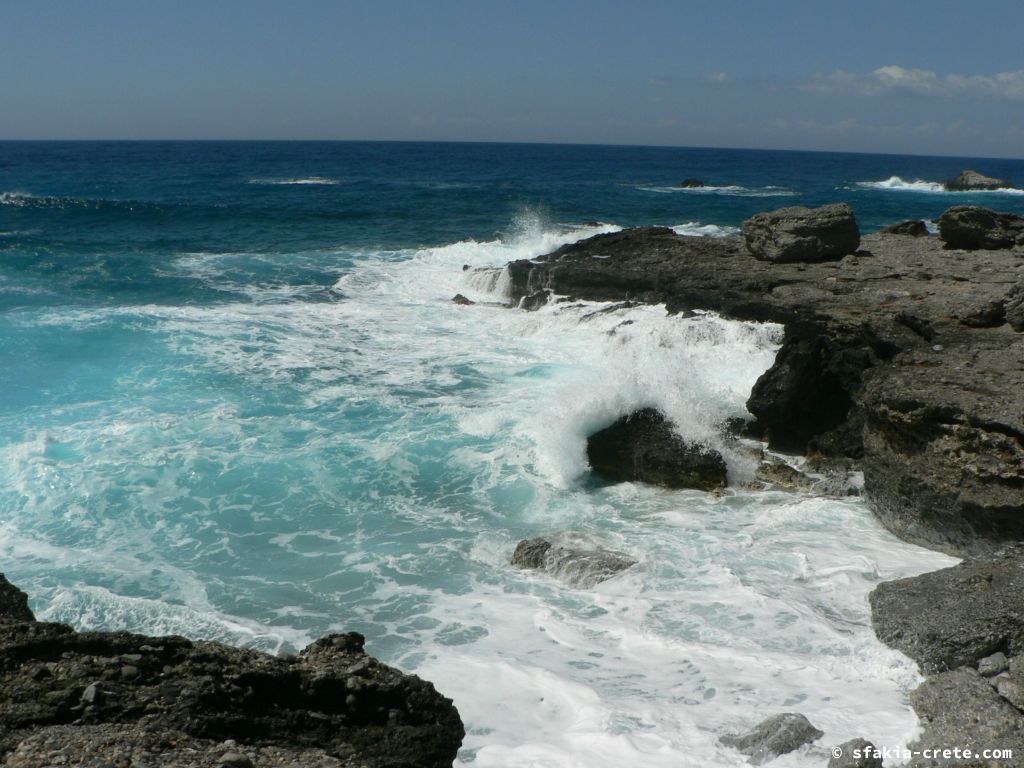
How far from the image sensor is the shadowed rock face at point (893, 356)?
705 centimetres

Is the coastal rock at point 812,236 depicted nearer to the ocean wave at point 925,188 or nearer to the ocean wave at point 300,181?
the ocean wave at point 300,181

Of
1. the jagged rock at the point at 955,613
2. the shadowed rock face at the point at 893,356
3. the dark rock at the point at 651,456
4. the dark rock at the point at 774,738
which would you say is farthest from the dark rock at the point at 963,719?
the dark rock at the point at 651,456

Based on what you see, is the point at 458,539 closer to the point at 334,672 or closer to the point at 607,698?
the point at 607,698

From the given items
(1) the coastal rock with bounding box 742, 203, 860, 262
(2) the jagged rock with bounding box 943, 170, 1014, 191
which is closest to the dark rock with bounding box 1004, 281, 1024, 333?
(1) the coastal rock with bounding box 742, 203, 860, 262

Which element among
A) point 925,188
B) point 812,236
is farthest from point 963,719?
point 925,188

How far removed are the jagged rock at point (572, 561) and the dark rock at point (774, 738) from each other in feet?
6.92

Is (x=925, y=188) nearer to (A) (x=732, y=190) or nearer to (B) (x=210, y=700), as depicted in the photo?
(A) (x=732, y=190)

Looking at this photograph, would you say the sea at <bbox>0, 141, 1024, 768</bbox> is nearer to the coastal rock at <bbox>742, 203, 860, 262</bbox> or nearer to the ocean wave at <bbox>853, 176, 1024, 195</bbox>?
the coastal rock at <bbox>742, 203, 860, 262</bbox>

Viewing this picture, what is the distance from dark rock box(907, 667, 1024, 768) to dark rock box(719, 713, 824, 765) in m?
0.52

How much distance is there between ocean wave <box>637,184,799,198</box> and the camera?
48406 millimetres

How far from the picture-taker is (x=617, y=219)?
3319cm

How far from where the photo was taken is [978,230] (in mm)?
13914

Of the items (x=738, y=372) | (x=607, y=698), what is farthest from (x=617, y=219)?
Result: (x=607, y=698)

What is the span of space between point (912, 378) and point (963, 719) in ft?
14.2
